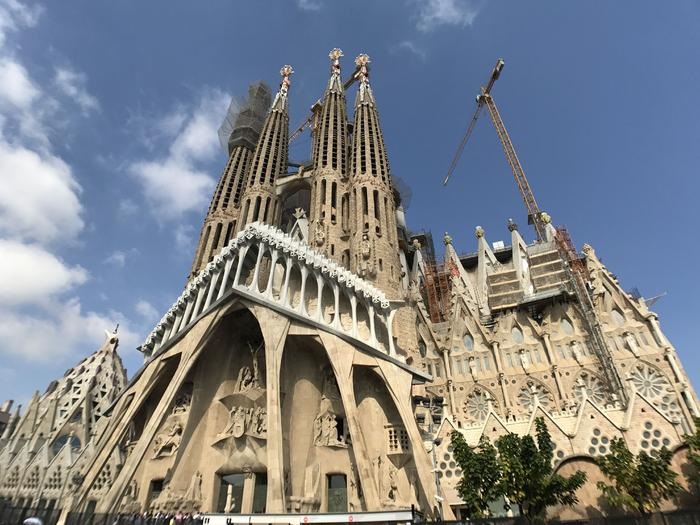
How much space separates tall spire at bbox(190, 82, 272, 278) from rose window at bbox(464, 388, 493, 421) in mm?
21915

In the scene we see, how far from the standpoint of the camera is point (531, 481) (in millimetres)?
13203

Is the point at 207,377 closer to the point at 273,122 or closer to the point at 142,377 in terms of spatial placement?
the point at 142,377

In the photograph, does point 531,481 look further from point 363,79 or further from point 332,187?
point 363,79

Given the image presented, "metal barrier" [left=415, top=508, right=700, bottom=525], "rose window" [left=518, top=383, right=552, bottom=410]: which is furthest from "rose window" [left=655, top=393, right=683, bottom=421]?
"metal barrier" [left=415, top=508, right=700, bottom=525]

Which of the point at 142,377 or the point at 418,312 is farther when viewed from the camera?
the point at 418,312

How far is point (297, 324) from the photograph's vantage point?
65.6 ft

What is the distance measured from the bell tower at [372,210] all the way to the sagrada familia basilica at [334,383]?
16 cm

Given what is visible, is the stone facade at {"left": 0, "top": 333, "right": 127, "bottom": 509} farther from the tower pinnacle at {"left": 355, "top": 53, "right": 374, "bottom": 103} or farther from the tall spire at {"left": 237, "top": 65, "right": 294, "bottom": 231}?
the tower pinnacle at {"left": 355, "top": 53, "right": 374, "bottom": 103}

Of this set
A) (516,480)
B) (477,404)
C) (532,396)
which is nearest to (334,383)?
(516,480)

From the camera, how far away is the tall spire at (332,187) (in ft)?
92.9

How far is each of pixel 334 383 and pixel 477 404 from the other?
11.4m

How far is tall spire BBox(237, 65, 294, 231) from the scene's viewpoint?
109 ft

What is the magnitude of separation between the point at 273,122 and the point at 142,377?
90.2 feet

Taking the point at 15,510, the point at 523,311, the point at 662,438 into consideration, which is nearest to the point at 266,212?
the point at 523,311
